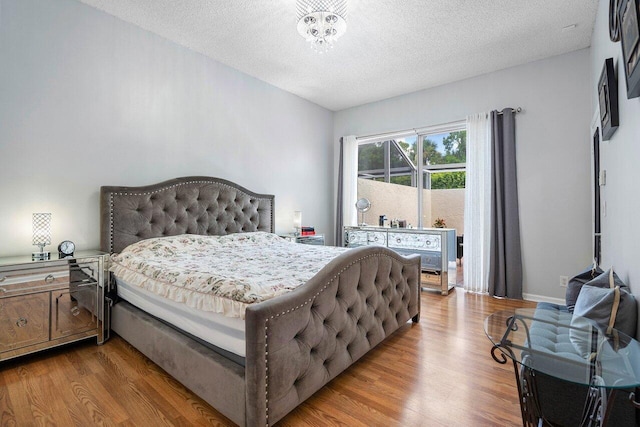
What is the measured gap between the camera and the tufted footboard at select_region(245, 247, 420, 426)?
136 cm

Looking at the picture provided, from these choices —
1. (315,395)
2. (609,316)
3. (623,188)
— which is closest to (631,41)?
(623,188)

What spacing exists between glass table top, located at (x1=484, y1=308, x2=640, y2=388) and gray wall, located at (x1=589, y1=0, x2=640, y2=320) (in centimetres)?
39

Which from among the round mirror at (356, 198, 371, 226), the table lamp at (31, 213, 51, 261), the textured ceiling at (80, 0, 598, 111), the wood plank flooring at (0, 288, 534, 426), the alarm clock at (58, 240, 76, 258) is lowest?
the wood plank flooring at (0, 288, 534, 426)

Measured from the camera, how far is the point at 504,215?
379cm

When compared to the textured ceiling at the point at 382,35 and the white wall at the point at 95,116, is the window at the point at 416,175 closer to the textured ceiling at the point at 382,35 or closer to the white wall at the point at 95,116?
the textured ceiling at the point at 382,35

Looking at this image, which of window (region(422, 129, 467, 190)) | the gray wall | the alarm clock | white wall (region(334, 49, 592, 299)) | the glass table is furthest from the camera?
window (region(422, 129, 467, 190))

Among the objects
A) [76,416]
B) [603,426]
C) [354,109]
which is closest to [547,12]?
[354,109]

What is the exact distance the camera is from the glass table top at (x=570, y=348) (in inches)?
37.9

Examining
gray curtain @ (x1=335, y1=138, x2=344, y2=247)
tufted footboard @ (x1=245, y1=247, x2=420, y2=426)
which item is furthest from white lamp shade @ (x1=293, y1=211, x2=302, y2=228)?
tufted footboard @ (x1=245, y1=247, x2=420, y2=426)

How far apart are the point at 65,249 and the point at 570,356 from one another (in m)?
3.12

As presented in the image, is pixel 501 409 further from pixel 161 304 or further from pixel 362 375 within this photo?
pixel 161 304

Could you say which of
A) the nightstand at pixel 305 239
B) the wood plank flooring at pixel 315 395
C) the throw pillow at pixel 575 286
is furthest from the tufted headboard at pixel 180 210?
the throw pillow at pixel 575 286

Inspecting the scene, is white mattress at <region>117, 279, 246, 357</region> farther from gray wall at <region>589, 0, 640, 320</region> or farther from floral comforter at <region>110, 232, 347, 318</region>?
gray wall at <region>589, 0, 640, 320</region>

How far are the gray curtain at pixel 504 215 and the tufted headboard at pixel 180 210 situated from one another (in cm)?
290
